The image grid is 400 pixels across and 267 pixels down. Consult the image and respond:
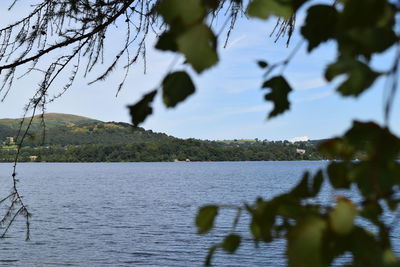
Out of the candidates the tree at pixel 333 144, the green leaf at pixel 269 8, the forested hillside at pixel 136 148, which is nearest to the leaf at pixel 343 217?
the tree at pixel 333 144

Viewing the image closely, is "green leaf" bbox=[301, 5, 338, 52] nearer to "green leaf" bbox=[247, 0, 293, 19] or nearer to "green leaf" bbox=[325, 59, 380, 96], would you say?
"green leaf" bbox=[247, 0, 293, 19]

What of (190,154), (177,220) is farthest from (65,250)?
(190,154)

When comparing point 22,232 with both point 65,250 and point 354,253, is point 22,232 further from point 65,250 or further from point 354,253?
point 354,253

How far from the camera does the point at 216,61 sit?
1.90 ft

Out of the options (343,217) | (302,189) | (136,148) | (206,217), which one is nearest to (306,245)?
(343,217)

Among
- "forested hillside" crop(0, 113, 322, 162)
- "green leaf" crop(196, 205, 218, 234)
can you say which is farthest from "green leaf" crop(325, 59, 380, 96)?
"forested hillside" crop(0, 113, 322, 162)

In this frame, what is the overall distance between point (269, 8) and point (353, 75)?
175 mm

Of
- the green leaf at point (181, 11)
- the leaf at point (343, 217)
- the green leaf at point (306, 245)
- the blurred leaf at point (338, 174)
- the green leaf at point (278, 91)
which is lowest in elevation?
the green leaf at point (306, 245)

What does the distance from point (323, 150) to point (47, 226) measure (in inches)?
1291

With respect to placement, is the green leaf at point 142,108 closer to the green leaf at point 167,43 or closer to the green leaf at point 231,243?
the green leaf at point 167,43

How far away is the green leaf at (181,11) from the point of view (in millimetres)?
563

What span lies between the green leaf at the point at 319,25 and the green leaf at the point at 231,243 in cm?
32

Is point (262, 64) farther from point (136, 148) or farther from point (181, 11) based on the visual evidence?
point (136, 148)

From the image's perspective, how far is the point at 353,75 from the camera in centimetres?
57
